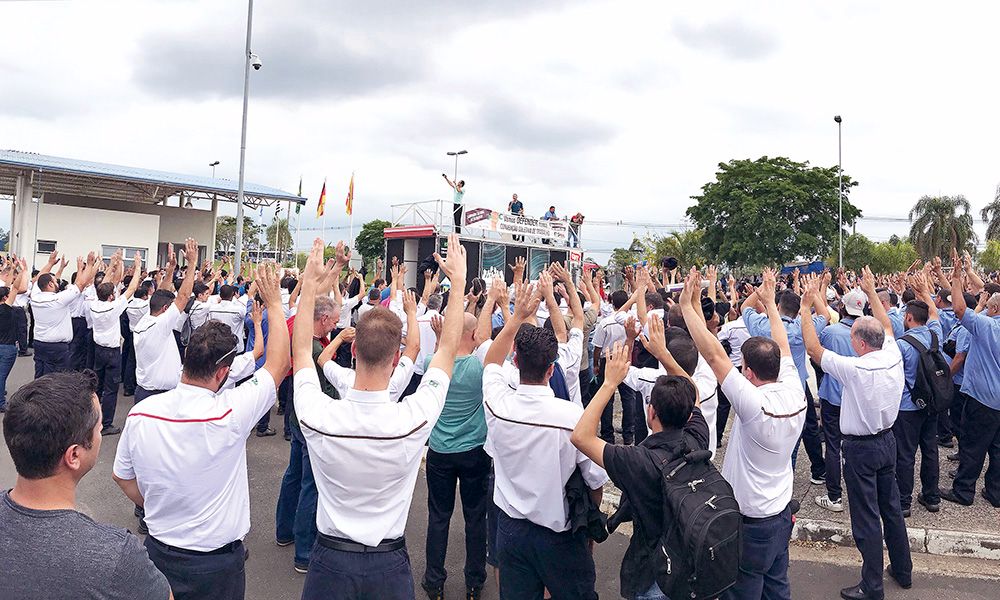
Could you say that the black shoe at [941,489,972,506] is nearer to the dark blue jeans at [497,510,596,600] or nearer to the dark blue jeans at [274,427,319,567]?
the dark blue jeans at [497,510,596,600]

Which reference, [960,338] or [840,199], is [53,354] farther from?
[840,199]

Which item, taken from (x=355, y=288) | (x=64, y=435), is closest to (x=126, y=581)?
(x=64, y=435)

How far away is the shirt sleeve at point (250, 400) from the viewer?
268 cm

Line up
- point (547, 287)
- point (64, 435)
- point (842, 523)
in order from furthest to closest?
point (842, 523) → point (547, 287) → point (64, 435)

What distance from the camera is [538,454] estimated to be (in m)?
3.06

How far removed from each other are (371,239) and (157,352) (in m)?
49.5

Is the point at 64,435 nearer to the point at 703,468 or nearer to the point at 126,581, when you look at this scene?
the point at 126,581

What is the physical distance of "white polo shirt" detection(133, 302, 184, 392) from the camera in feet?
18.7

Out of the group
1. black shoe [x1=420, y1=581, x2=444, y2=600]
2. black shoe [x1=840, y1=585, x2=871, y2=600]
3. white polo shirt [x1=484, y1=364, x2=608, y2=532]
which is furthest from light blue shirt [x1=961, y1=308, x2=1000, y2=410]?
black shoe [x1=420, y1=581, x2=444, y2=600]

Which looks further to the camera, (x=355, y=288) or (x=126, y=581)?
(x=355, y=288)

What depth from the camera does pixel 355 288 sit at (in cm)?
1116

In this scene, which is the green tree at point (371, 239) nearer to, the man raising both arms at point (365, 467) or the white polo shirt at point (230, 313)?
the white polo shirt at point (230, 313)

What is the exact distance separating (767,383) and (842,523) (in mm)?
2700

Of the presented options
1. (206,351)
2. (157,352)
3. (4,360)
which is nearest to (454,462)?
(206,351)
